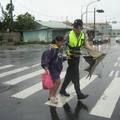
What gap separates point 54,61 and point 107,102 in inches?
71.3

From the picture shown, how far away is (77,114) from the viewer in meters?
7.28

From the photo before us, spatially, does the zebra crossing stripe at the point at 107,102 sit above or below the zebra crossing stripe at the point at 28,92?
below

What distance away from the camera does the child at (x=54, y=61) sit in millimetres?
7793

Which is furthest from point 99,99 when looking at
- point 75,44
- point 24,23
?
point 24,23

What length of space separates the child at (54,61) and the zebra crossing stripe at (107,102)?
1.07m

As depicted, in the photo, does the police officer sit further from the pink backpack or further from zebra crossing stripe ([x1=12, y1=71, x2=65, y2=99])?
zebra crossing stripe ([x1=12, y1=71, x2=65, y2=99])

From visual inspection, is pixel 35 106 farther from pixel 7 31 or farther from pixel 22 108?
pixel 7 31

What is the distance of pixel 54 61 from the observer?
7.91 m

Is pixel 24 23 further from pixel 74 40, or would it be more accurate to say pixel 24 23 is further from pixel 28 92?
pixel 74 40

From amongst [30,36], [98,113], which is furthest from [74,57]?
[30,36]

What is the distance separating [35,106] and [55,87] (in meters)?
0.66

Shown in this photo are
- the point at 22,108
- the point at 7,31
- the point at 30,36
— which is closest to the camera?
the point at 22,108

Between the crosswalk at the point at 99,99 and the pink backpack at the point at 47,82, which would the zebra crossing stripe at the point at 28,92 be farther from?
the pink backpack at the point at 47,82

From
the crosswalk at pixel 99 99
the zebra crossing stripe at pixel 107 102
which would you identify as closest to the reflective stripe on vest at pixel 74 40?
the crosswalk at pixel 99 99
